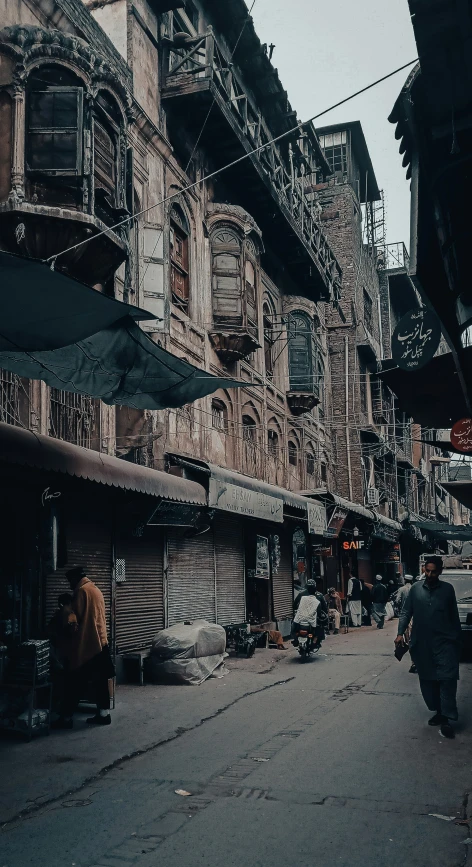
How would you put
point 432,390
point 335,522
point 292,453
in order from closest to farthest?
point 432,390 < point 335,522 < point 292,453

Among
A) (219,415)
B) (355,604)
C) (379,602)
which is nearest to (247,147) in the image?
(219,415)

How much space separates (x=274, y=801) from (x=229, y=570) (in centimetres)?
1299

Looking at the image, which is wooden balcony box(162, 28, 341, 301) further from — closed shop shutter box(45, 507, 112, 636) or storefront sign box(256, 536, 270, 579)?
closed shop shutter box(45, 507, 112, 636)

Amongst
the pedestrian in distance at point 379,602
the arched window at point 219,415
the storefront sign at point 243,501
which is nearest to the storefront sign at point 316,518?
the storefront sign at point 243,501

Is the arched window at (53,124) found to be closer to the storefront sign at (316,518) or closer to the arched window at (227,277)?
the arched window at (227,277)

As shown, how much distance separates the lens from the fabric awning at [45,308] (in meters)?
5.99

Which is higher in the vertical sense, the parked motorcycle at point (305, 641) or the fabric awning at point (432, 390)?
the fabric awning at point (432, 390)

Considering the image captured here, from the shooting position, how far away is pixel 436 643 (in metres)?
8.41

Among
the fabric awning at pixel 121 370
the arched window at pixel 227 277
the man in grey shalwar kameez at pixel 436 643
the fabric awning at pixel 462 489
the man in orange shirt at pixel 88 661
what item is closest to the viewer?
the fabric awning at pixel 121 370

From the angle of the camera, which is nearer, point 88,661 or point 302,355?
point 88,661

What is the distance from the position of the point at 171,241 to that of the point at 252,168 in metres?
4.11

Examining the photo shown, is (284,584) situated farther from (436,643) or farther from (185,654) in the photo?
(436,643)

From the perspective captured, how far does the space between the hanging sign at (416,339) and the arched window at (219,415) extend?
406 inches

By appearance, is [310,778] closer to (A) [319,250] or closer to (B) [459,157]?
(B) [459,157]
